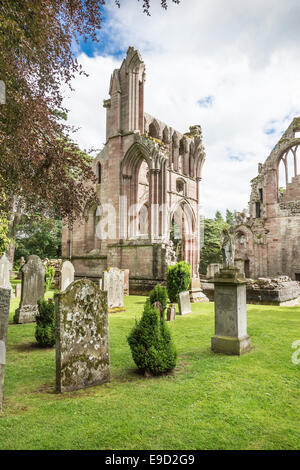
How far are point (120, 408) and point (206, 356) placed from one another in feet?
8.21

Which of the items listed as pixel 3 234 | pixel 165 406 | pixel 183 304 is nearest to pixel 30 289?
pixel 183 304

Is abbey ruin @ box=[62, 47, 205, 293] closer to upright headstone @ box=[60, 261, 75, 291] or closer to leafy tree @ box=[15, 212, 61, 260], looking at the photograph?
upright headstone @ box=[60, 261, 75, 291]

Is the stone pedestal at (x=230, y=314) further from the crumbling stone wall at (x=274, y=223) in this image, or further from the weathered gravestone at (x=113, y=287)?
the crumbling stone wall at (x=274, y=223)

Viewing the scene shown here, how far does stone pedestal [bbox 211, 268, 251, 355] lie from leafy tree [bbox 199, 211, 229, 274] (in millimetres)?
30545

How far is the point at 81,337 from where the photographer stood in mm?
4164

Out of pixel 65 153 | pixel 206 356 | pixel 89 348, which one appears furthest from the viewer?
pixel 65 153

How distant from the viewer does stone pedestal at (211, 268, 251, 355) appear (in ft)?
18.6

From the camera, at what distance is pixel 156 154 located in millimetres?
17219

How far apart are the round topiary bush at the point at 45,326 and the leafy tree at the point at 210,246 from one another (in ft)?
102

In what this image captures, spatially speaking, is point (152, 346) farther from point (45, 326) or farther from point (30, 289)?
point (30, 289)

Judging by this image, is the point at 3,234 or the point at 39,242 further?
the point at 39,242

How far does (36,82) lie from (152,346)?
5845 mm

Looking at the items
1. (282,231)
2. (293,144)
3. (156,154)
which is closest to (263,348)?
(156,154)

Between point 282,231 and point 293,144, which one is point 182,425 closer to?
point 282,231
